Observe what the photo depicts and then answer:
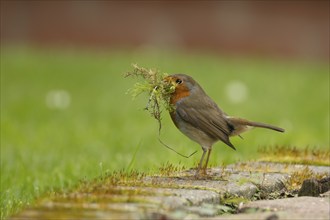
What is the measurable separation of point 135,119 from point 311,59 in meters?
9.67

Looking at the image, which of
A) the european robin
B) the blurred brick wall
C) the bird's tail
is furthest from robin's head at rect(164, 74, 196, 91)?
the blurred brick wall

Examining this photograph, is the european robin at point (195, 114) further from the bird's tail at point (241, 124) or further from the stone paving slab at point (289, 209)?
the stone paving slab at point (289, 209)

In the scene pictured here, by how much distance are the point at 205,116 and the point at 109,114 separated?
5918 mm

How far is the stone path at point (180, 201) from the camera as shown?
3326 millimetres

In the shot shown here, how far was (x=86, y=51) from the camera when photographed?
1812 centimetres

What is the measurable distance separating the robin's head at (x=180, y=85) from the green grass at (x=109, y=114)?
1.38 ft

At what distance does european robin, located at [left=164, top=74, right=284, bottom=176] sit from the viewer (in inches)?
178

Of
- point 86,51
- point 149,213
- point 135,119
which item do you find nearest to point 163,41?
point 86,51

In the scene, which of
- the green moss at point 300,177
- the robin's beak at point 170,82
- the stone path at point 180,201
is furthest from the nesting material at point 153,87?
the green moss at point 300,177

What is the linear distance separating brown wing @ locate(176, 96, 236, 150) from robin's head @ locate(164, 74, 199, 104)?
46 mm

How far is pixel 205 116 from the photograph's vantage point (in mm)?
4570

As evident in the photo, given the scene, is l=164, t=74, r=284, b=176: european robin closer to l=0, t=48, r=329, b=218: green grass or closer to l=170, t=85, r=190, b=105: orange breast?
l=170, t=85, r=190, b=105: orange breast

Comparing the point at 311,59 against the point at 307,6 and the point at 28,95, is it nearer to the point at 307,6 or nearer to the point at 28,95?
the point at 307,6

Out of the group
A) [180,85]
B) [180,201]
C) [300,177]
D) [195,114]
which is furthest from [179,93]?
[180,201]
